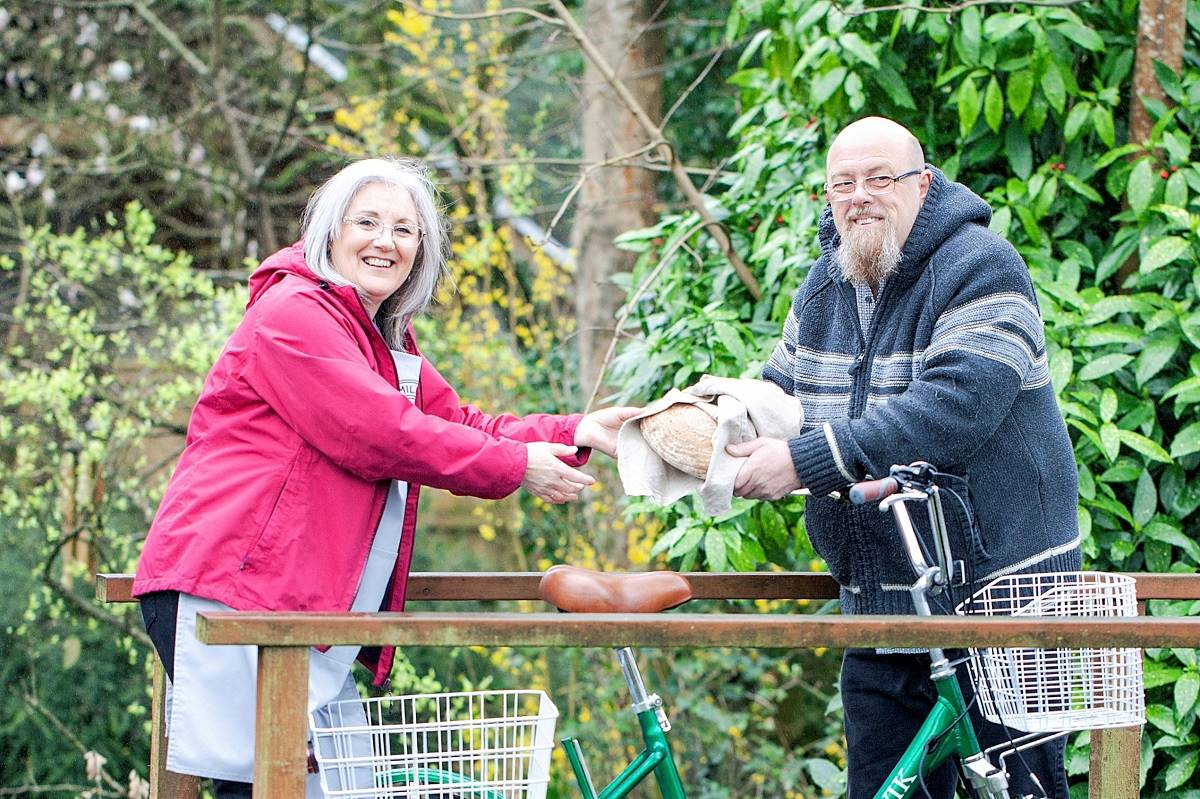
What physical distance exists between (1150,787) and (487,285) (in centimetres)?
368

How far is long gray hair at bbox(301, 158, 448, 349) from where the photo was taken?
8.78 ft

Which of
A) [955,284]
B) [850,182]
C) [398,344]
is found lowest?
[398,344]

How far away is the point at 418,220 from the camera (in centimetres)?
277

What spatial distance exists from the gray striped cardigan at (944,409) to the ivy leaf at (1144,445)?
914 mm

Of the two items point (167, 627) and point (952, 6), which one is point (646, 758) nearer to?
point (167, 627)

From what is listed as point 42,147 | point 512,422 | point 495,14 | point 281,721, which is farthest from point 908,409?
point 42,147

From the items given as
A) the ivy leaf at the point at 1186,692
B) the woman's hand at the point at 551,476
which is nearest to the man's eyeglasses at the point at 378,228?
the woman's hand at the point at 551,476

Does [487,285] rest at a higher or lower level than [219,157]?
lower

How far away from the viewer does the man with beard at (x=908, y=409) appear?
2.49 meters

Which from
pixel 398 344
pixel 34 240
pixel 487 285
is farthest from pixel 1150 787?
pixel 34 240

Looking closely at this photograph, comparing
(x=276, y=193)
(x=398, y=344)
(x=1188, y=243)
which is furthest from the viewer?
(x=276, y=193)

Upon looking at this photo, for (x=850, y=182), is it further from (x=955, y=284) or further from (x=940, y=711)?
(x=940, y=711)

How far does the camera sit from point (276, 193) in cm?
885

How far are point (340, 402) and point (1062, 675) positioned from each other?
53.2 inches
